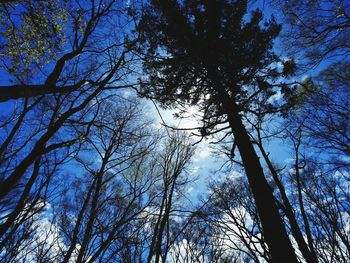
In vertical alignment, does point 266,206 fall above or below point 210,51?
below

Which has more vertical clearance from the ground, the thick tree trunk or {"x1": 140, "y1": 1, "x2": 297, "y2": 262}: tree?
{"x1": 140, "y1": 1, "x2": 297, "y2": 262}: tree

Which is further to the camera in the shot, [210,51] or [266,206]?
[210,51]

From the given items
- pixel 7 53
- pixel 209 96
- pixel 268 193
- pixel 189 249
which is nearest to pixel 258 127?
Answer: pixel 209 96

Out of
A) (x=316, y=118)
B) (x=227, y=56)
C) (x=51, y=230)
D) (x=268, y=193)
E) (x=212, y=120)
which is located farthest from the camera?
(x=51, y=230)

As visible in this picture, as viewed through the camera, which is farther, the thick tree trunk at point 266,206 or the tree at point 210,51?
the tree at point 210,51

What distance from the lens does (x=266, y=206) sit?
131 inches

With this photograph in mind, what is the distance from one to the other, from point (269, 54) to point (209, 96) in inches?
90.7

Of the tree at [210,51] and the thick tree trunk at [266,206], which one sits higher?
the tree at [210,51]

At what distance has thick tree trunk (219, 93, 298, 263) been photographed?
113 inches

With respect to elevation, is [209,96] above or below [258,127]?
above

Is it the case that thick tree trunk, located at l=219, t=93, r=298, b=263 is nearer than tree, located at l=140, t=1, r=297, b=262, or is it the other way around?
thick tree trunk, located at l=219, t=93, r=298, b=263

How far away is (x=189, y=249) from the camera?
12.2 meters

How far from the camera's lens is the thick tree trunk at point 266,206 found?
2.86 meters

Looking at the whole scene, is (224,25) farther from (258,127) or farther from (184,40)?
(258,127)
